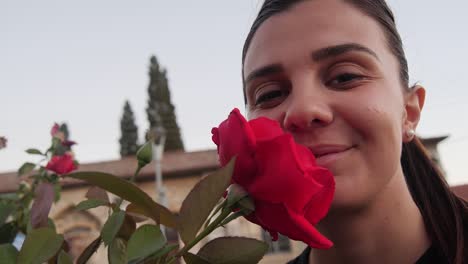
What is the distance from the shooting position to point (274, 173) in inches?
13.4

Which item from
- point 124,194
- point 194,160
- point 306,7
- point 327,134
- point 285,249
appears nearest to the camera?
point 124,194

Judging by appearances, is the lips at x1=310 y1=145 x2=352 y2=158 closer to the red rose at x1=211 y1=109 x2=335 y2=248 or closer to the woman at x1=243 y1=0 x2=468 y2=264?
the woman at x1=243 y1=0 x2=468 y2=264

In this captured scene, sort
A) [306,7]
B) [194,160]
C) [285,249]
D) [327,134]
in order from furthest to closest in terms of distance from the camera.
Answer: [194,160] < [285,249] < [306,7] < [327,134]

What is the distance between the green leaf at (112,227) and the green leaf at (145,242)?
0.09 feet

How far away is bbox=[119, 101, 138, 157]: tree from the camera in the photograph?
18.1 m

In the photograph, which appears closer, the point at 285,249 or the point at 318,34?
the point at 318,34

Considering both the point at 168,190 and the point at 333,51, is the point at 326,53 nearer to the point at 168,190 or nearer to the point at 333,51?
the point at 333,51

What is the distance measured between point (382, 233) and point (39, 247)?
1.85ft

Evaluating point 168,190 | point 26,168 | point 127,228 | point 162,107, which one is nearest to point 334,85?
point 127,228

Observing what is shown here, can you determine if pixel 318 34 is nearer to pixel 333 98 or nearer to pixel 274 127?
pixel 333 98

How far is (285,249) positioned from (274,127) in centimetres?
932

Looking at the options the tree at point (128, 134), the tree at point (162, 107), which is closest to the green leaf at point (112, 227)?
the tree at point (162, 107)

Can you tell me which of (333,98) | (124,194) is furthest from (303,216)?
(333,98)

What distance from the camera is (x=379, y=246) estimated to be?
0.72 m
